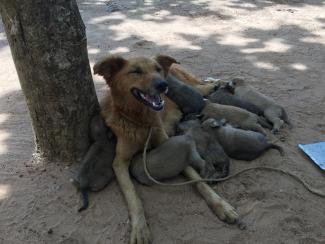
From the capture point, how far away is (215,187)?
4.08 m

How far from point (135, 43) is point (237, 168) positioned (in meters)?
3.91

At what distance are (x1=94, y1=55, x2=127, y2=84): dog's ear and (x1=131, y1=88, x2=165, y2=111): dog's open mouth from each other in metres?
0.27

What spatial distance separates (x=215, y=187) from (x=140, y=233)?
90cm

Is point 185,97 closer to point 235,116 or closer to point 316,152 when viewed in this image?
point 235,116

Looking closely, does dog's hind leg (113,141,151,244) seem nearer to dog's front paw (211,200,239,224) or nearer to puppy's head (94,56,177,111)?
puppy's head (94,56,177,111)

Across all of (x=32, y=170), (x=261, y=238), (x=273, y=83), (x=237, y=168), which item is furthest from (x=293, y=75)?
(x=32, y=170)

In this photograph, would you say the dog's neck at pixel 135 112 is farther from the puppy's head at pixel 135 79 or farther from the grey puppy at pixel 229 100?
the grey puppy at pixel 229 100

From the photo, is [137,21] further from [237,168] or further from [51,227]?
[51,227]

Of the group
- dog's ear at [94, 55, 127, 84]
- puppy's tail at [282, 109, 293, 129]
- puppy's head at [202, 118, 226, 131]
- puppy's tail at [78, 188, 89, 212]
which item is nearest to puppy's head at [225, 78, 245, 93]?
puppy's tail at [282, 109, 293, 129]

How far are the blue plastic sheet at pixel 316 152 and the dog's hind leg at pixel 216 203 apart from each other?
3.69 ft

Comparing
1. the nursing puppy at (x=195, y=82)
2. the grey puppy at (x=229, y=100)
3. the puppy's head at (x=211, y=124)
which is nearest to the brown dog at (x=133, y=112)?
the puppy's head at (x=211, y=124)

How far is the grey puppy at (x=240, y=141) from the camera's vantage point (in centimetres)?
432

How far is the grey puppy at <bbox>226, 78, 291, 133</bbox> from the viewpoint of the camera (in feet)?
16.0

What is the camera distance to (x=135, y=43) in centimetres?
758
